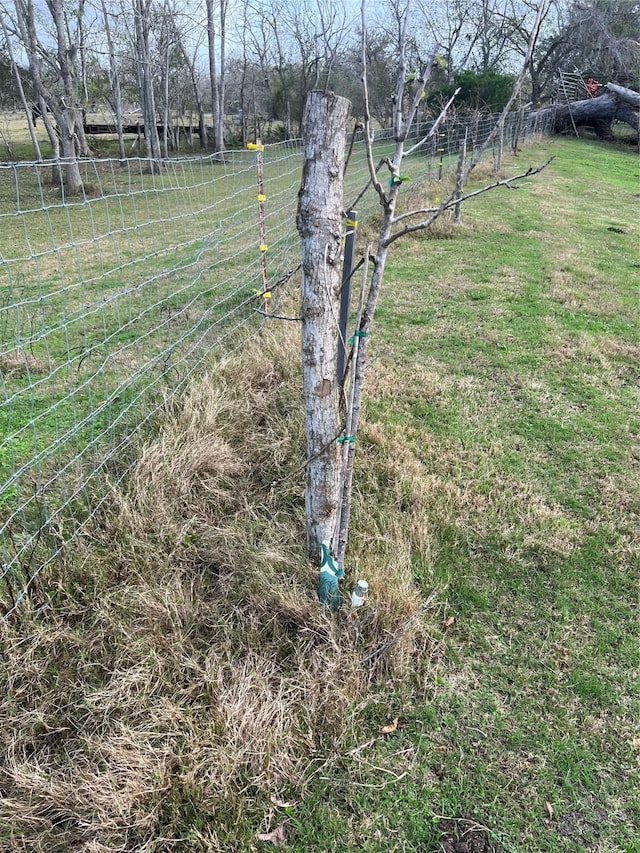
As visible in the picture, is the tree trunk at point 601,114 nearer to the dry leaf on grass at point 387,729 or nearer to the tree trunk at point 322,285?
the tree trunk at point 322,285

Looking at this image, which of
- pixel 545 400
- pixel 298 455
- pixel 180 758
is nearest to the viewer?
pixel 180 758

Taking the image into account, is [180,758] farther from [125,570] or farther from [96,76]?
[96,76]

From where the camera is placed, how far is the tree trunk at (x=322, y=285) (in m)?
1.63

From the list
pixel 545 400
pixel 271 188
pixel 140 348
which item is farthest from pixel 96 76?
pixel 545 400

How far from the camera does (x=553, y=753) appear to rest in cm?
177

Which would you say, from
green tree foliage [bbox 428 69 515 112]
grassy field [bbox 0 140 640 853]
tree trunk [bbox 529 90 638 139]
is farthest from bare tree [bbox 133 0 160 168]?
grassy field [bbox 0 140 640 853]

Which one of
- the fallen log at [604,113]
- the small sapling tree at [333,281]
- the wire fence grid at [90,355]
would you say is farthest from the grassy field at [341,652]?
the fallen log at [604,113]

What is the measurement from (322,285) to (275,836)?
1607 mm

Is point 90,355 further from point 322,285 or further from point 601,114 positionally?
point 601,114

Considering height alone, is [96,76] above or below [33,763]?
above

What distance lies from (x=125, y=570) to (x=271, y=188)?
1111cm

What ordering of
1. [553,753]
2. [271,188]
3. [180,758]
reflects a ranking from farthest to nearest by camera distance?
[271,188] < [553,753] < [180,758]

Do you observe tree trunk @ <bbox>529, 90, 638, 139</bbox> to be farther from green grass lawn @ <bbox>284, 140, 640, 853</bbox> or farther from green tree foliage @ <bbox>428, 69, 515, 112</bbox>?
green grass lawn @ <bbox>284, 140, 640, 853</bbox>

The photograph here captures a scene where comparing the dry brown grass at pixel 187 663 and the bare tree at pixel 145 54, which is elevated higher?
the bare tree at pixel 145 54
